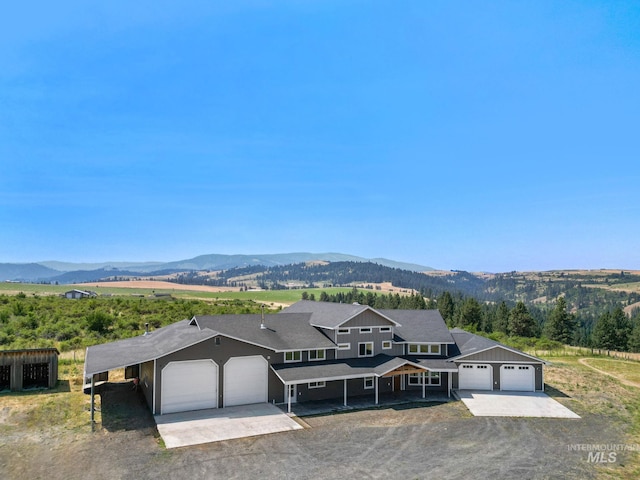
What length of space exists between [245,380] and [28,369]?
1511cm

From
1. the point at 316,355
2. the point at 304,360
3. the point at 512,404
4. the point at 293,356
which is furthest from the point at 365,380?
the point at 512,404

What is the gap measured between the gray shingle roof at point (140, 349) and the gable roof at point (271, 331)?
1.26 meters

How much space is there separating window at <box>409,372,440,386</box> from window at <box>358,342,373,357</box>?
3152 mm

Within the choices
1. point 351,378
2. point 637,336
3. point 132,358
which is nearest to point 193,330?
point 132,358

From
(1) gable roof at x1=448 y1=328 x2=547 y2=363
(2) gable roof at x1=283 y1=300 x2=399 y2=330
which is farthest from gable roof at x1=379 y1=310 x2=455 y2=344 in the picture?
(2) gable roof at x1=283 y1=300 x2=399 y2=330

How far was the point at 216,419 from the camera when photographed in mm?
20844

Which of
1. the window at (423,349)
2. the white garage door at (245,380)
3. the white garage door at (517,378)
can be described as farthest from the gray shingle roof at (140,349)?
the white garage door at (517,378)

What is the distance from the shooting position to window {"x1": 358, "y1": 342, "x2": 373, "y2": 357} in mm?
27828

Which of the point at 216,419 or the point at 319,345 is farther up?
the point at 319,345

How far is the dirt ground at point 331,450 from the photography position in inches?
598

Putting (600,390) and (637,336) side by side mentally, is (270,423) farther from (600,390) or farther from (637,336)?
(637,336)

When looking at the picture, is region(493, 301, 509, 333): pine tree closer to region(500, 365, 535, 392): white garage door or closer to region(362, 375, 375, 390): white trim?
region(500, 365, 535, 392): white garage door

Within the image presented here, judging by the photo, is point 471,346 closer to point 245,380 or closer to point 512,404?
point 512,404

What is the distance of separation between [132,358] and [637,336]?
77.0m
